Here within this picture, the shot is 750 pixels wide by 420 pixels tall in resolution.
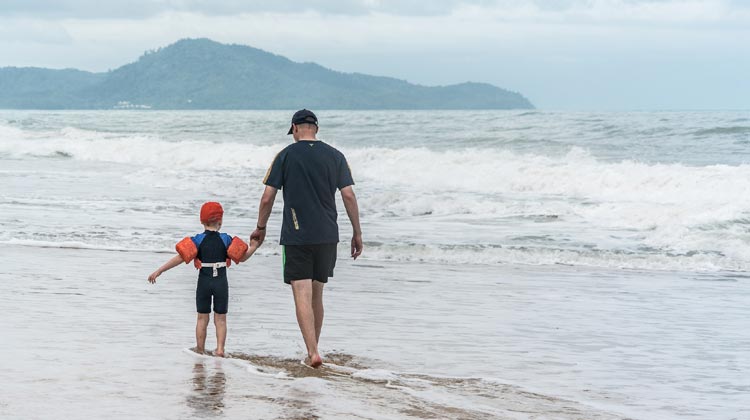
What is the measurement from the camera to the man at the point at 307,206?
646 centimetres

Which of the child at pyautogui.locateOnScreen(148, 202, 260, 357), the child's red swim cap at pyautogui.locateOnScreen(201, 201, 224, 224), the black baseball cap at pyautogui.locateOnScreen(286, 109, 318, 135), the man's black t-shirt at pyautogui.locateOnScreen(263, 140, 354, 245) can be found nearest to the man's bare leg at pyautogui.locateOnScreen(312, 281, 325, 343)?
the man's black t-shirt at pyautogui.locateOnScreen(263, 140, 354, 245)

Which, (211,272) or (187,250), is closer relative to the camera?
(187,250)

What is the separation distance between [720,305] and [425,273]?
3.42 metres

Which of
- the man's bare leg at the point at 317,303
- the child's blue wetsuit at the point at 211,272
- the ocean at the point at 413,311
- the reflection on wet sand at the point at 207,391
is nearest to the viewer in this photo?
the reflection on wet sand at the point at 207,391

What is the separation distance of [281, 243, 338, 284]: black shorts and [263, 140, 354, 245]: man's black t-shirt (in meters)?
0.07

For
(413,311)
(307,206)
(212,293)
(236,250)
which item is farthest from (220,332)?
(413,311)

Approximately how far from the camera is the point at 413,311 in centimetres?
909

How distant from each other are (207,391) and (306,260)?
1310 millimetres

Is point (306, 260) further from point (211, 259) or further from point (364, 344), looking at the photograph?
point (364, 344)

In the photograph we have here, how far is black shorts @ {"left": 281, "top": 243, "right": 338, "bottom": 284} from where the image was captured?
654cm

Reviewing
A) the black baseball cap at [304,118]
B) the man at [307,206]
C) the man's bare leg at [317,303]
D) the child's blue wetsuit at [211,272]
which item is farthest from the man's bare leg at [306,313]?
the black baseball cap at [304,118]

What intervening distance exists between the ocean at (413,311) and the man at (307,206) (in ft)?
1.88

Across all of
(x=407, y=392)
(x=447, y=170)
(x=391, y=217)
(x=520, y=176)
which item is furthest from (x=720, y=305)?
(x=447, y=170)

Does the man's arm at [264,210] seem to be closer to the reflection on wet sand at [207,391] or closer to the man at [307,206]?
the man at [307,206]
